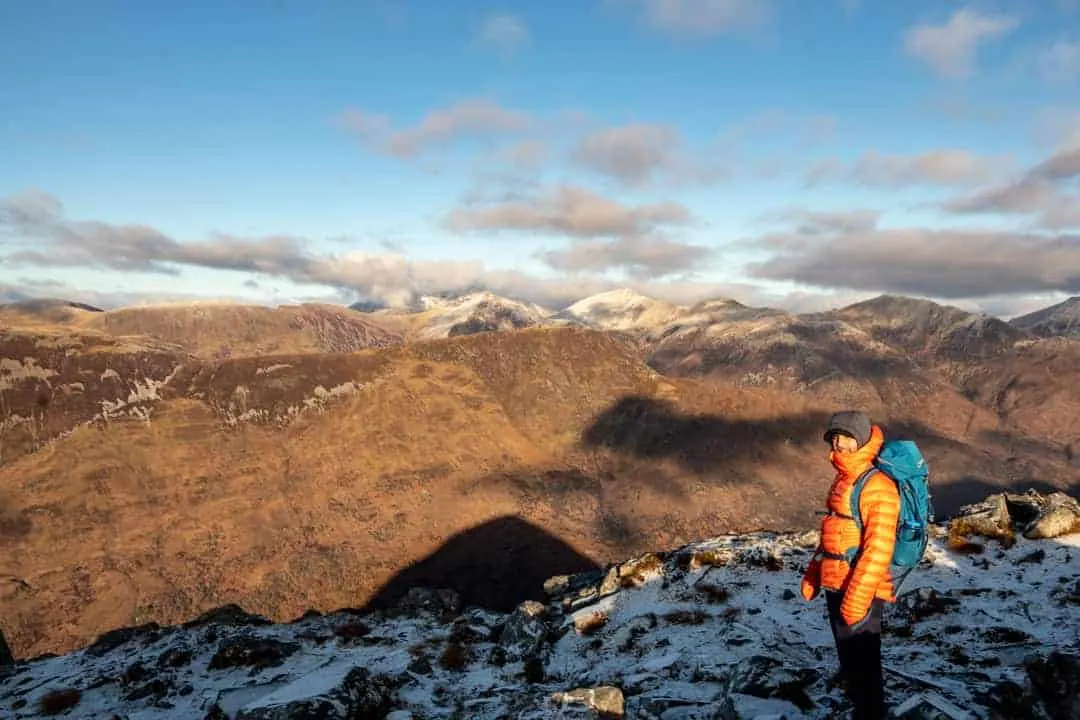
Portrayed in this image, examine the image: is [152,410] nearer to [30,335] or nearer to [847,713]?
[30,335]

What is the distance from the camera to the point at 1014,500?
19.6m

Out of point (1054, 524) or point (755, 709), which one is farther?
point (1054, 524)

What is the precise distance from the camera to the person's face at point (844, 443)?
259 inches

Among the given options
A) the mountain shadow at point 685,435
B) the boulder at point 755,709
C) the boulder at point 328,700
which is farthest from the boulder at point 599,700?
Result: the mountain shadow at point 685,435

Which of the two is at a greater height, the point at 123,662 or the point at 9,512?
the point at 123,662

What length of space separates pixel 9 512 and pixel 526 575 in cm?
5525

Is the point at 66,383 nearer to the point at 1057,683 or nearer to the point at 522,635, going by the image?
the point at 522,635

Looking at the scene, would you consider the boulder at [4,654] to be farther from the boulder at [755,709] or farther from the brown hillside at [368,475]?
the brown hillside at [368,475]

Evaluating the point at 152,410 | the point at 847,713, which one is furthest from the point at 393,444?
the point at 847,713

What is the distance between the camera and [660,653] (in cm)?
1290

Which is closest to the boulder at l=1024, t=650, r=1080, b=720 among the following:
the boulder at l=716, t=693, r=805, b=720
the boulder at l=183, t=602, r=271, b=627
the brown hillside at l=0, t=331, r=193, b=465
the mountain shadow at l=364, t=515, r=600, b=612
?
the boulder at l=716, t=693, r=805, b=720

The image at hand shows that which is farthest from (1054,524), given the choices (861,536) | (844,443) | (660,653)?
(844,443)

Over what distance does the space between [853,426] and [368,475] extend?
77.6 metres

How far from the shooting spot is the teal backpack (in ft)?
21.1
